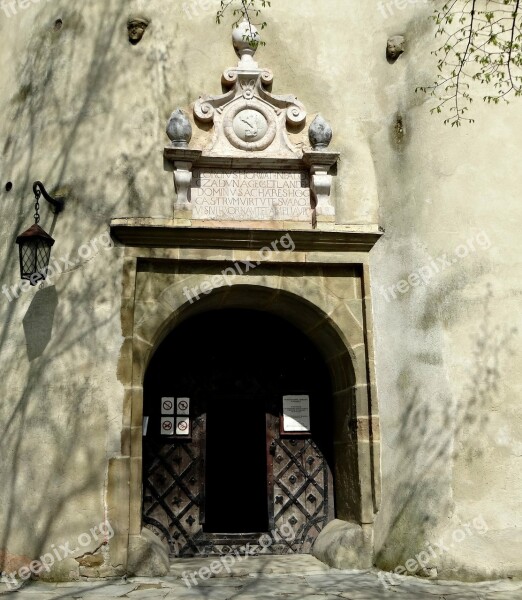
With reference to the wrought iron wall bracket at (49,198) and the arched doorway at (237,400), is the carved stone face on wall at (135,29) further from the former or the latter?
the arched doorway at (237,400)

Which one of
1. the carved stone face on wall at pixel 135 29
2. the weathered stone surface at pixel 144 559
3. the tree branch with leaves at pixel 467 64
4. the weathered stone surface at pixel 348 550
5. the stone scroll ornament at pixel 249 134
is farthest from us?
the carved stone face on wall at pixel 135 29

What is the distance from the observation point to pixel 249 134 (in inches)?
246

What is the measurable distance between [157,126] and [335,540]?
144 inches

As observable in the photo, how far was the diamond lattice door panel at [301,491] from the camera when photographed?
6508 millimetres

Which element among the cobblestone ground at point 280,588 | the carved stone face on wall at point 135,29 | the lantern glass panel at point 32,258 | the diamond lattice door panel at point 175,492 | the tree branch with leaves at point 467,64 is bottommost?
the cobblestone ground at point 280,588

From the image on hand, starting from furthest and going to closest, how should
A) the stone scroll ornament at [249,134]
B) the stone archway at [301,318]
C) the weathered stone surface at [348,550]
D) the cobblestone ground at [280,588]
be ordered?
the stone scroll ornament at [249,134] < the weathered stone surface at [348,550] < the stone archway at [301,318] < the cobblestone ground at [280,588]

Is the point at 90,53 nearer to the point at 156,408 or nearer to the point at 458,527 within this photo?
the point at 156,408

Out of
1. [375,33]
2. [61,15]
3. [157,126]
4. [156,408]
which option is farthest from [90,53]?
[156,408]

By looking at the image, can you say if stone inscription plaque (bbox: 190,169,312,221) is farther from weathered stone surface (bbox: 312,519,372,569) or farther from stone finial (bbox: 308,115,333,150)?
weathered stone surface (bbox: 312,519,372,569)

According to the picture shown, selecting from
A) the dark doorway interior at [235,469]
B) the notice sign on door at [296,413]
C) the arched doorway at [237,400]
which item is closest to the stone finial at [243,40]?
the arched doorway at [237,400]

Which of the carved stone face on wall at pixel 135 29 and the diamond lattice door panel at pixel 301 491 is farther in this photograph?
the diamond lattice door panel at pixel 301 491
